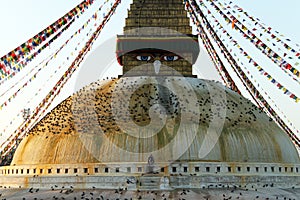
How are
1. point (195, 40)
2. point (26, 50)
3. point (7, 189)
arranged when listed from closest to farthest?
point (26, 50) < point (7, 189) < point (195, 40)

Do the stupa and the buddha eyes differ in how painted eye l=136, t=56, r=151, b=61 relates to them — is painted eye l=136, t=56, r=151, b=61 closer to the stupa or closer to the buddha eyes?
the buddha eyes

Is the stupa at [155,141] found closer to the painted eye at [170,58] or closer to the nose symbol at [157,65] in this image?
the nose symbol at [157,65]

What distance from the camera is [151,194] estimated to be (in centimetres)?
1800

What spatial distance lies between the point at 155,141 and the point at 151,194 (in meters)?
2.79

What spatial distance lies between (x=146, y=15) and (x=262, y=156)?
8913 mm

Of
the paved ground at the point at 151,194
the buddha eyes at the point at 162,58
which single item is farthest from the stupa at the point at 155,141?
the buddha eyes at the point at 162,58

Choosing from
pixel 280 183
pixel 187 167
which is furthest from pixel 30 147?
pixel 280 183

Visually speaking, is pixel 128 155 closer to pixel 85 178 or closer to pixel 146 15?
pixel 85 178

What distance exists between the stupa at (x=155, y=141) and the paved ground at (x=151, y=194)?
1.95ft

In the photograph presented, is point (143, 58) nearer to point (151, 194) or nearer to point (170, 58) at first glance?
point (170, 58)

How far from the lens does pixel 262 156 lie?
21250mm

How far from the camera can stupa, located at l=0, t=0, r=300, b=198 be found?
1981 cm

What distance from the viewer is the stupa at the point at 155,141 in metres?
19.8

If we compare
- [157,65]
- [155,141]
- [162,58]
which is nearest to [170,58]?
[162,58]
